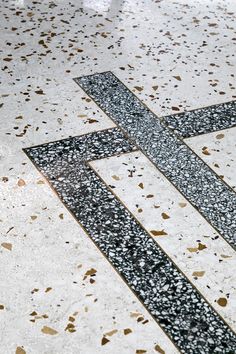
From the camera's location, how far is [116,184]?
287cm

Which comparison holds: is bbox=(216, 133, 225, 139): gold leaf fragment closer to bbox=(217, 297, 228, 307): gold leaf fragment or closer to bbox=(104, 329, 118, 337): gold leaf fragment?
bbox=(217, 297, 228, 307): gold leaf fragment

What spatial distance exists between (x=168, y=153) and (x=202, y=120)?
386 millimetres

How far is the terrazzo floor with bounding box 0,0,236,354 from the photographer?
2.24m

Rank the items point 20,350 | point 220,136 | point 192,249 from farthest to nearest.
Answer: point 220,136, point 192,249, point 20,350

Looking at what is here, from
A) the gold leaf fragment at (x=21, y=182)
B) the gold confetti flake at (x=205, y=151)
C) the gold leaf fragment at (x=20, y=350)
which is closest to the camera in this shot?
the gold leaf fragment at (x=20, y=350)

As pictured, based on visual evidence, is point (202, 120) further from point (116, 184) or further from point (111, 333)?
point (111, 333)

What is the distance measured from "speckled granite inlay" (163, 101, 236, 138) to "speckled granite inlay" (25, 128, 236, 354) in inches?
12.2

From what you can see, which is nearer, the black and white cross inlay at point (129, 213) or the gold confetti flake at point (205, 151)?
the black and white cross inlay at point (129, 213)

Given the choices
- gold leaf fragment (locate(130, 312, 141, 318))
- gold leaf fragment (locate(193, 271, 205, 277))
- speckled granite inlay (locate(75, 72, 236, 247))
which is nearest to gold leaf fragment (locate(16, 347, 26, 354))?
gold leaf fragment (locate(130, 312, 141, 318))

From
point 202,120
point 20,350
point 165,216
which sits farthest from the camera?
point 202,120

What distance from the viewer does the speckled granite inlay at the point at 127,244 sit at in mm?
2217

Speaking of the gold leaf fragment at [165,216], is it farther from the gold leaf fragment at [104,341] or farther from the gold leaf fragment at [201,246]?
the gold leaf fragment at [104,341]

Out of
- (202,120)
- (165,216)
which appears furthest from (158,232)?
(202,120)

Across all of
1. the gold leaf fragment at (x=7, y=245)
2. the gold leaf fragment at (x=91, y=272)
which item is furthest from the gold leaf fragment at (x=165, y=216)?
the gold leaf fragment at (x=7, y=245)
